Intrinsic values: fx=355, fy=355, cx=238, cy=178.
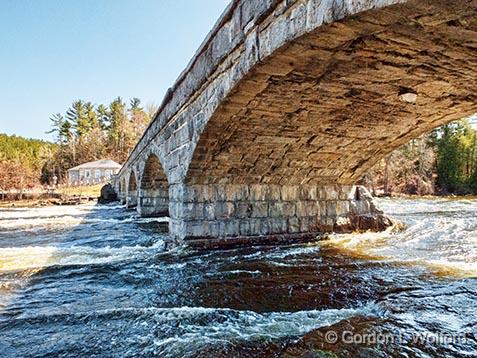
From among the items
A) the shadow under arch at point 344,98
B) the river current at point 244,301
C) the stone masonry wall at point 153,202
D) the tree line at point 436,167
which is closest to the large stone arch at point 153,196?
the stone masonry wall at point 153,202

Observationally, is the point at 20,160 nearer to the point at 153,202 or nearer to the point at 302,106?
the point at 153,202

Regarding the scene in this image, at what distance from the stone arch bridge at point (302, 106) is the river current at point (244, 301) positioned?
1.04 metres

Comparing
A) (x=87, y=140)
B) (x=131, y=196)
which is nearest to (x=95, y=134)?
(x=87, y=140)

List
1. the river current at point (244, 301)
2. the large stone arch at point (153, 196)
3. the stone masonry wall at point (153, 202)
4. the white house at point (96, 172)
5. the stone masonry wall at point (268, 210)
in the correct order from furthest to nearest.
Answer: the white house at point (96, 172) < the stone masonry wall at point (153, 202) < the large stone arch at point (153, 196) < the stone masonry wall at point (268, 210) < the river current at point (244, 301)

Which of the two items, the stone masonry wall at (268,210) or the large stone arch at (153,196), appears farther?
the large stone arch at (153,196)

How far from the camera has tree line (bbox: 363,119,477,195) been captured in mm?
35531

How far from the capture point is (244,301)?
3.78 m

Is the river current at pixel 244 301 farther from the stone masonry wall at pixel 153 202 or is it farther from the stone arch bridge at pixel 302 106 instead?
the stone masonry wall at pixel 153 202

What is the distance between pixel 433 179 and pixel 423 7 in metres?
41.2

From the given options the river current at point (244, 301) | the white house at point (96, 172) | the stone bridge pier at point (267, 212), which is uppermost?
the white house at point (96, 172)

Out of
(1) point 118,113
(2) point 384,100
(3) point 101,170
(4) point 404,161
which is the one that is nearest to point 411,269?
(2) point 384,100

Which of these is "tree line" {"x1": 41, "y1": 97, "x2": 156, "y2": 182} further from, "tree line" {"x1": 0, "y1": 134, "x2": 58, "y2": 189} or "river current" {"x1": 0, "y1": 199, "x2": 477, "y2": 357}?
"river current" {"x1": 0, "y1": 199, "x2": 477, "y2": 357}

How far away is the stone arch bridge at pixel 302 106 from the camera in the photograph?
2.71 meters

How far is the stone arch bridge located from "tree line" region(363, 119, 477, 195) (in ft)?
94.8
